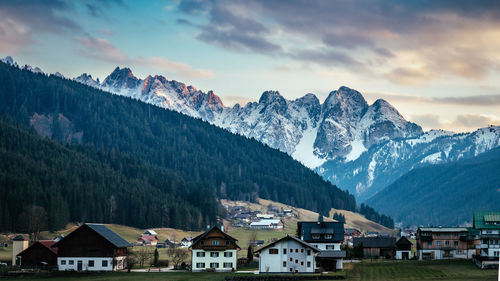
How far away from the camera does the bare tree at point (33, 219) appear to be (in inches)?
6531

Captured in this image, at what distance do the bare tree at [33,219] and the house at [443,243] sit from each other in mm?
82115

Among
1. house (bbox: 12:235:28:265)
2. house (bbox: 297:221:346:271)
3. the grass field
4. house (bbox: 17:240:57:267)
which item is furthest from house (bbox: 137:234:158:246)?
the grass field

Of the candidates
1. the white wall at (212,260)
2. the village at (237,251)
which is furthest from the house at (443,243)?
the white wall at (212,260)

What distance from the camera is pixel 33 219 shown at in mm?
168125

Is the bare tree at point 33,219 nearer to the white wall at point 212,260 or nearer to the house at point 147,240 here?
the house at point 147,240

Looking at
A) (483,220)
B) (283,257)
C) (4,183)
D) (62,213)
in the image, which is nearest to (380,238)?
(483,220)

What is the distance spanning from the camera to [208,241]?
11225 cm

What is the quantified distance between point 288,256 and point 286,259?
0.51 metres

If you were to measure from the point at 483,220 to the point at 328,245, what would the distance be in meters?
26.2

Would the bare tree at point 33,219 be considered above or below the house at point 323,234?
above

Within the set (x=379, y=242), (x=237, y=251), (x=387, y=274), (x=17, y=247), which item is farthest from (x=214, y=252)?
(x=379, y=242)

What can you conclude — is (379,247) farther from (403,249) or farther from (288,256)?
(288,256)

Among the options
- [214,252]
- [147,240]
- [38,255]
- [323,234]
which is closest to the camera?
[38,255]

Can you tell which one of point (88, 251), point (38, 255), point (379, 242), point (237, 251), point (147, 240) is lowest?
point (38, 255)
